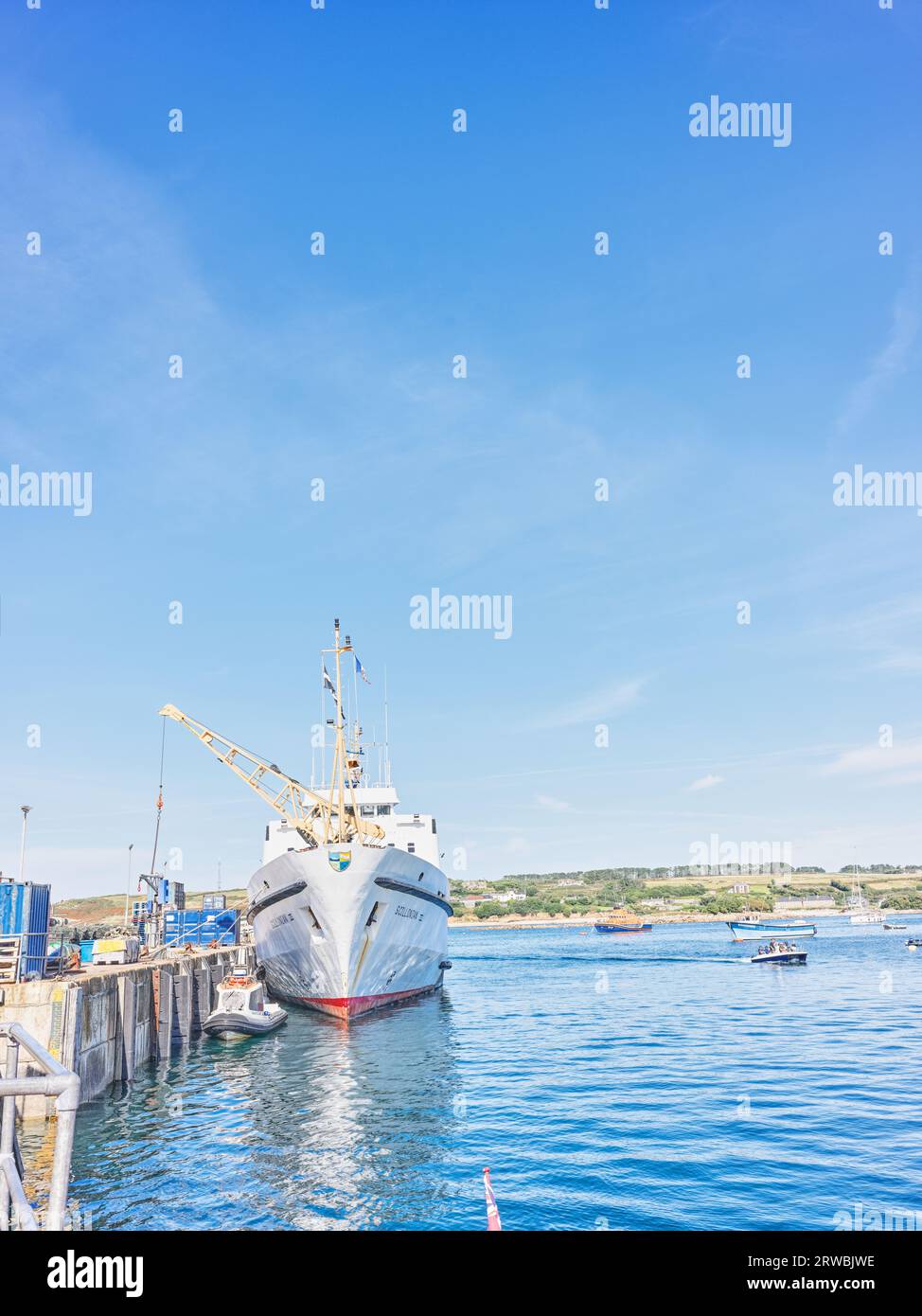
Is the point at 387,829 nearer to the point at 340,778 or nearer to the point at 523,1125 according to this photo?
the point at 340,778

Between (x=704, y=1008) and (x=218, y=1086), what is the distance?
31160mm

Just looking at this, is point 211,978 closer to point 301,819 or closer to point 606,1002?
point 301,819

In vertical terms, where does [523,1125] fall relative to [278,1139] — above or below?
below

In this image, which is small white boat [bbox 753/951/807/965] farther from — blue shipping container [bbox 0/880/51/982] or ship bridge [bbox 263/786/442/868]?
blue shipping container [bbox 0/880/51/982]

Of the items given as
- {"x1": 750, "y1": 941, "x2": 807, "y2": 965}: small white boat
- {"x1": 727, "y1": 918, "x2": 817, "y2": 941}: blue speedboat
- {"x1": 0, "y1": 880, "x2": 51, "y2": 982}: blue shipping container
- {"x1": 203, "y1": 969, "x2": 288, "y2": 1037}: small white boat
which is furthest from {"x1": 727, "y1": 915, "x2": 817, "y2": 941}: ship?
{"x1": 0, "y1": 880, "x2": 51, "y2": 982}: blue shipping container

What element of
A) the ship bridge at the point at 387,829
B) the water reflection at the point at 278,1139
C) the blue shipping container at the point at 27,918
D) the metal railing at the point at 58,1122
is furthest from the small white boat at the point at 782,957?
the metal railing at the point at 58,1122

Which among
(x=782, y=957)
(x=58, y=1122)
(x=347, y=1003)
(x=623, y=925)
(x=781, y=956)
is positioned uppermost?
(x=58, y=1122)

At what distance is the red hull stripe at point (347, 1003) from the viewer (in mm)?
40531

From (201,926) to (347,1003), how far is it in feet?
77.3

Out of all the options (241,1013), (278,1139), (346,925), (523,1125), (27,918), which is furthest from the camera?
(241,1013)

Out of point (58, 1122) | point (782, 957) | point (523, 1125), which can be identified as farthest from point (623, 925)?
point (58, 1122)

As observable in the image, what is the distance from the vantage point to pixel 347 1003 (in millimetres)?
40344
